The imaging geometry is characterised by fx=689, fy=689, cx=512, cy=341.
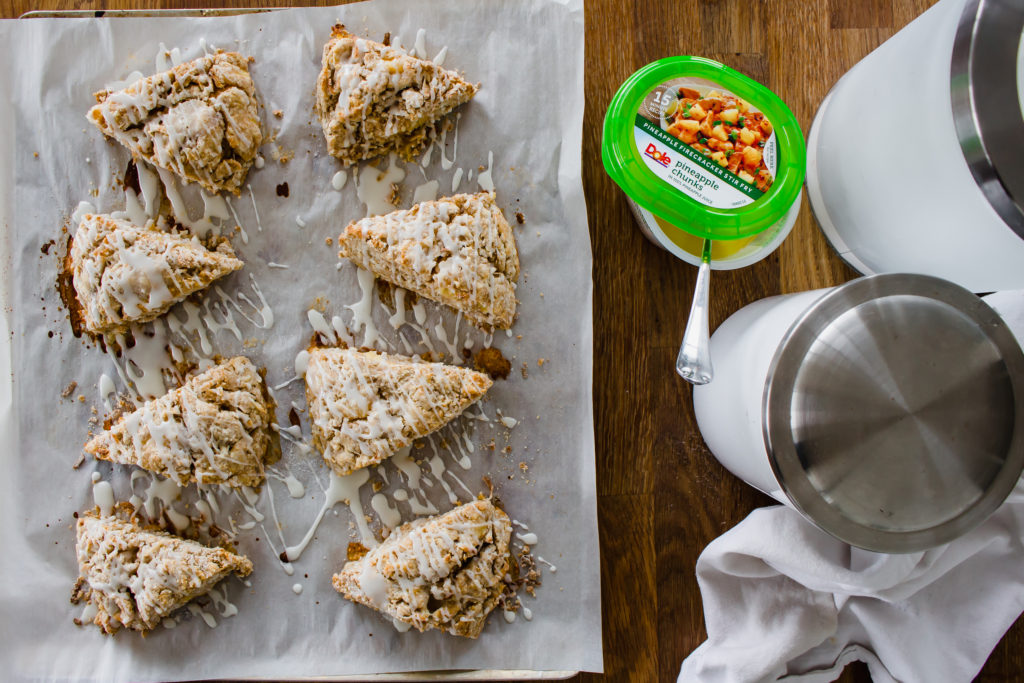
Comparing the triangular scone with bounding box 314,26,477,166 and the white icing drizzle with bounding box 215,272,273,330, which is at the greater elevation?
the triangular scone with bounding box 314,26,477,166

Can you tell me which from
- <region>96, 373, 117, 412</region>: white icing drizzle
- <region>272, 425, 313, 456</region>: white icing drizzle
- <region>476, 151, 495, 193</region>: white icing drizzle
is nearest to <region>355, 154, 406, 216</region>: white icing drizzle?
<region>476, 151, 495, 193</region>: white icing drizzle

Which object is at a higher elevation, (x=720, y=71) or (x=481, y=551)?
(x=720, y=71)

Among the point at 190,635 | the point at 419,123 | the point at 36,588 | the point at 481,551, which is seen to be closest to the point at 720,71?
the point at 419,123

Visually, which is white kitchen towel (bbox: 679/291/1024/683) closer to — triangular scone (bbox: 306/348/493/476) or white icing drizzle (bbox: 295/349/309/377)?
triangular scone (bbox: 306/348/493/476)

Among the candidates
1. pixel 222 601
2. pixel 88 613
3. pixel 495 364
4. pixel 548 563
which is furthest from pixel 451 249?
pixel 88 613

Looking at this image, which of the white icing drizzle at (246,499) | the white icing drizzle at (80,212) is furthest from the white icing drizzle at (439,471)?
the white icing drizzle at (80,212)

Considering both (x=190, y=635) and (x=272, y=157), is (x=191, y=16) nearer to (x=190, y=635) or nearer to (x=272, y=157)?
(x=272, y=157)

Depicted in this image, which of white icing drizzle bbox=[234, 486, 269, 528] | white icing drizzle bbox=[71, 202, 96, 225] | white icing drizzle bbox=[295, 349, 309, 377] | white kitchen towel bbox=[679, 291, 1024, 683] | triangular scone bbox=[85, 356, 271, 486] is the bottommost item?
white kitchen towel bbox=[679, 291, 1024, 683]
